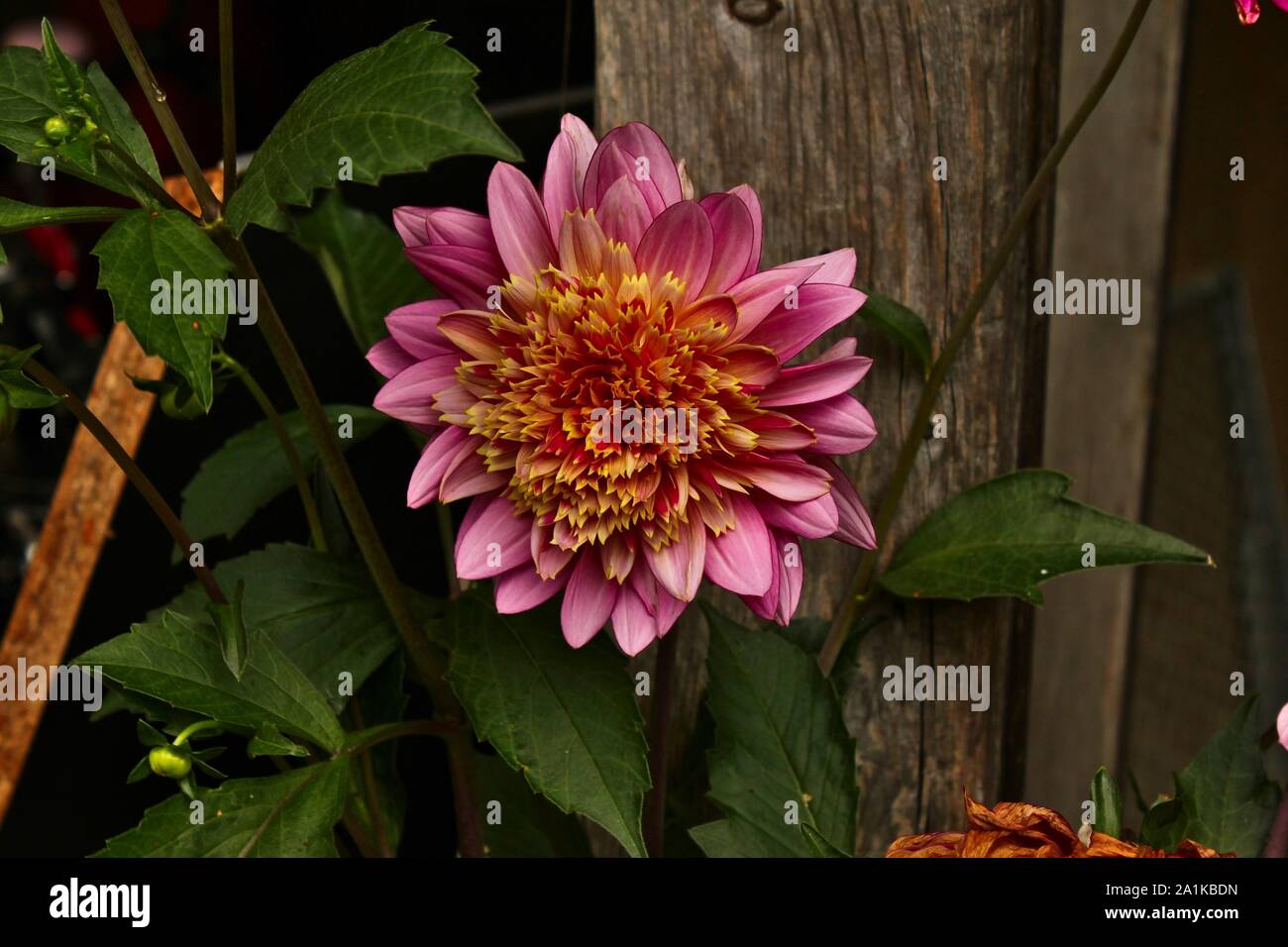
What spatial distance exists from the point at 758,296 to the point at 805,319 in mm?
24

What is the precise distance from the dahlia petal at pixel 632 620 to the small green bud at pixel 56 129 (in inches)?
11.0

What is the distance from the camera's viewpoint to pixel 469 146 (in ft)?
1.43

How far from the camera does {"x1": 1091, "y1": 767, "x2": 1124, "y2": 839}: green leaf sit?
20.8 inches

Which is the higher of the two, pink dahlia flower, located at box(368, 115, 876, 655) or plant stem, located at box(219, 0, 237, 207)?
plant stem, located at box(219, 0, 237, 207)

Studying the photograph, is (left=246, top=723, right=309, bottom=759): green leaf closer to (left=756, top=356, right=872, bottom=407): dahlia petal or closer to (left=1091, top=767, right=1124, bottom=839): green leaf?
(left=756, top=356, right=872, bottom=407): dahlia petal

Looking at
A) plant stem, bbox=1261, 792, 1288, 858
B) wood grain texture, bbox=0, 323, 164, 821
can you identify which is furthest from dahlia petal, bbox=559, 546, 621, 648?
wood grain texture, bbox=0, 323, 164, 821

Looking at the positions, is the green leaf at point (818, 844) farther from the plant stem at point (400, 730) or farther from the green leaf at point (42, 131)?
the green leaf at point (42, 131)

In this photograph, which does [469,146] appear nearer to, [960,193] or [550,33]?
[960,193]

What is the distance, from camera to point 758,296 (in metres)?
0.49

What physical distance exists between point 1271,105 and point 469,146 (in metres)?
1.57

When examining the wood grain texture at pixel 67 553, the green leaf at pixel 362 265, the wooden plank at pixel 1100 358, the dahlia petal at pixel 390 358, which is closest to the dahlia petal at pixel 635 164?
the dahlia petal at pixel 390 358

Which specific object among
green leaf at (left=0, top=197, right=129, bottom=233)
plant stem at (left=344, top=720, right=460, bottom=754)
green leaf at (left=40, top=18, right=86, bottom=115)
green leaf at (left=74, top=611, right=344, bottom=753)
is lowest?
plant stem at (left=344, top=720, right=460, bottom=754)

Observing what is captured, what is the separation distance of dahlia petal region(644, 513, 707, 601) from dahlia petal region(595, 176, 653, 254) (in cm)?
12
